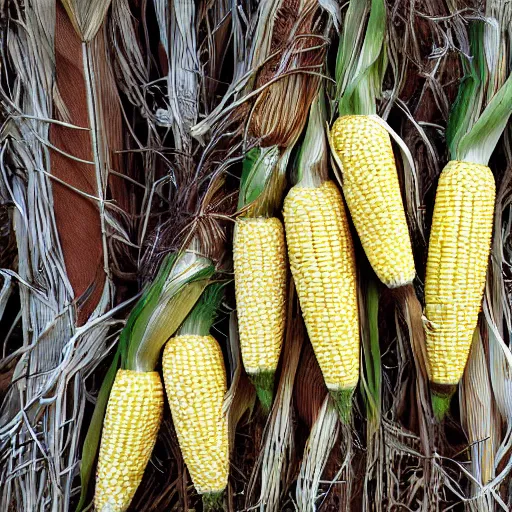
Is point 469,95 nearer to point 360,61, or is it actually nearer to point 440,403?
point 360,61

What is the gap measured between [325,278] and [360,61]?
1.28ft

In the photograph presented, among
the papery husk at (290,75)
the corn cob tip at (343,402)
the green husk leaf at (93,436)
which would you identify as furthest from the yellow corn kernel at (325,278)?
the green husk leaf at (93,436)

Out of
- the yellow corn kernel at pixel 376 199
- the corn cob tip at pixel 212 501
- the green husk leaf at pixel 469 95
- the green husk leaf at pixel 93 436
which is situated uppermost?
the green husk leaf at pixel 469 95

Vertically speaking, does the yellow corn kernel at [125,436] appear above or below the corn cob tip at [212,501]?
above

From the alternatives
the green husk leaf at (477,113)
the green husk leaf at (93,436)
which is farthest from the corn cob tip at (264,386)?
the green husk leaf at (477,113)

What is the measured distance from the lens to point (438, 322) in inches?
37.0

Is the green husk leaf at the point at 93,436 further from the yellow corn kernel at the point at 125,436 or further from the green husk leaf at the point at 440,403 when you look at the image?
the green husk leaf at the point at 440,403

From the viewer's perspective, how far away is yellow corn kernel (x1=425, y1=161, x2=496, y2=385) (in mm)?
925

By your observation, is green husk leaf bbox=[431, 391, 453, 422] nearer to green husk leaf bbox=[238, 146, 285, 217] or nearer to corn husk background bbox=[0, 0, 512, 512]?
corn husk background bbox=[0, 0, 512, 512]

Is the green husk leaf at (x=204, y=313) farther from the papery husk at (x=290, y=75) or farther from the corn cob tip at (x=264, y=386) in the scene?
the papery husk at (x=290, y=75)

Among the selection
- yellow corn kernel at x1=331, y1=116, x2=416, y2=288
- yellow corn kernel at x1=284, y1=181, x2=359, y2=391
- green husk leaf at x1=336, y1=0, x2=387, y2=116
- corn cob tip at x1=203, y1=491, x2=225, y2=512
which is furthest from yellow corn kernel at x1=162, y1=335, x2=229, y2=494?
green husk leaf at x1=336, y1=0, x2=387, y2=116

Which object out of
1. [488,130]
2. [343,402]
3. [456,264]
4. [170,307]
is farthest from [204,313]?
[488,130]

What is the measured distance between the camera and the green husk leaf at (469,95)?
974 mm

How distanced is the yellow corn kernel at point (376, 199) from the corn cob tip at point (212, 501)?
19.4 inches
